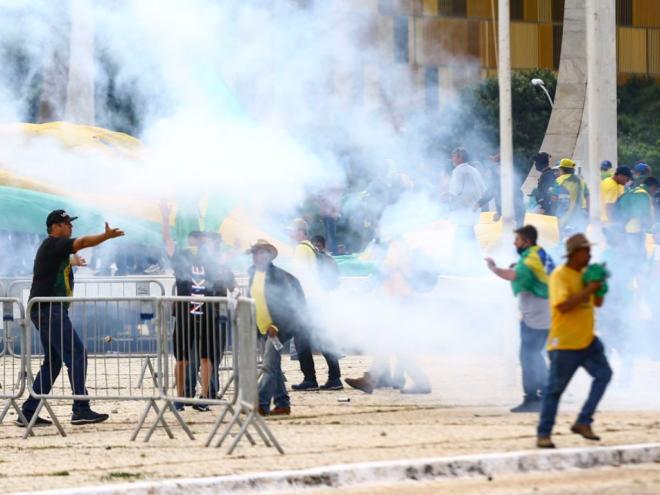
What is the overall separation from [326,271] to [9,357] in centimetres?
368

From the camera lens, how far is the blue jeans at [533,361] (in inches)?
510

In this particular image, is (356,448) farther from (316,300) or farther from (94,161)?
(94,161)

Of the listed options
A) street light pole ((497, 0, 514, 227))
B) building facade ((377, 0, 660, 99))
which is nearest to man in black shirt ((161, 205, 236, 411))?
street light pole ((497, 0, 514, 227))

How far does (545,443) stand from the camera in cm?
1043

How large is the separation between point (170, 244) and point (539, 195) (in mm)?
5312

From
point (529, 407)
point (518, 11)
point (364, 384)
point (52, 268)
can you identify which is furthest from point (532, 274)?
point (518, 11)

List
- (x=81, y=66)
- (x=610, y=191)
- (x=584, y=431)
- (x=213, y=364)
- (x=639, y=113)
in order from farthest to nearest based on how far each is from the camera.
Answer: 1. (x=639, y=113)
2. (x=81, y=66)
3. (x=610, y=191)
4. (x=213, y=364)
5. (x=584, y=431)

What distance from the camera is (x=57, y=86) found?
24234mm

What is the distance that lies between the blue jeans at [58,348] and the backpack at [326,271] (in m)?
3.77

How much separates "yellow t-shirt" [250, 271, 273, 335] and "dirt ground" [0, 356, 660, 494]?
83cm

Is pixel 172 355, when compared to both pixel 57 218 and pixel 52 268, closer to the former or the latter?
pixel 52 268

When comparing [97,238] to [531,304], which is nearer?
[97,238]

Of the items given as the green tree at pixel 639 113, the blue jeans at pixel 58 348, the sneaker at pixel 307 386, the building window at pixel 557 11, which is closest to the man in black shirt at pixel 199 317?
the blue jeans at pixel 58 348

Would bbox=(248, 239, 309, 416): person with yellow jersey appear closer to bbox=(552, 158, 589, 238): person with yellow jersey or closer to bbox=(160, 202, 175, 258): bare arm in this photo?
bbox=(160, 202, 175, 258): bare arm
